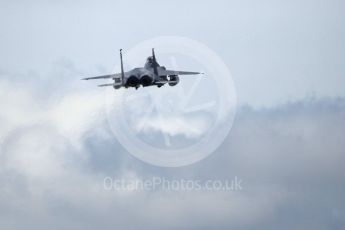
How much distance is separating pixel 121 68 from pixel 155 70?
9046mm

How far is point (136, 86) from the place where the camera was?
18975cm

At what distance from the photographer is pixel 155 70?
642 feet

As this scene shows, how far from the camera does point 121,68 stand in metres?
189

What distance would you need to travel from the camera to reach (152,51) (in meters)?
197

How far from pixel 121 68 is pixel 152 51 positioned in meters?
10.3

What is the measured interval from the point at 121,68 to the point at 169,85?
11.4 metres

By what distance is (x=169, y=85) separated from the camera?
641 feet

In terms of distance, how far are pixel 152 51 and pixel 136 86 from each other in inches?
407

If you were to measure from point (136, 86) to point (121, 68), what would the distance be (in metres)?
4.35

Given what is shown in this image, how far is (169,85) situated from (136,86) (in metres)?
8.38

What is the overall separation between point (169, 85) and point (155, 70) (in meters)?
3.92
